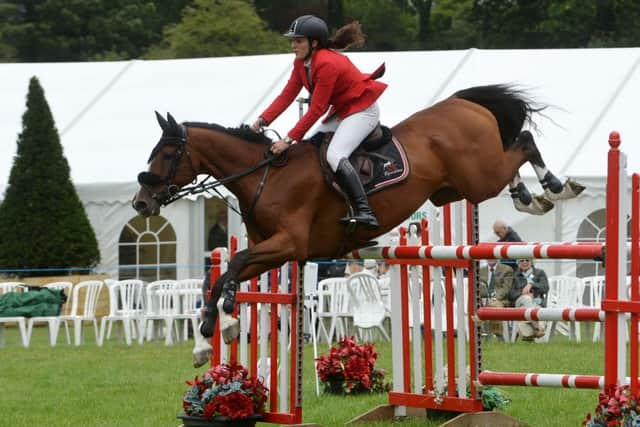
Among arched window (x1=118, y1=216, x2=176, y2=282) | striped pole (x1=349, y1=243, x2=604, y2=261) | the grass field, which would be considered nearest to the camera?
striped pole (x1=349, y1=243, x2=604, y2=261)

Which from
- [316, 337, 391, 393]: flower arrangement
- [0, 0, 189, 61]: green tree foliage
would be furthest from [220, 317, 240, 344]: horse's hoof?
[0, 0, 189, 61]: green tree foliage

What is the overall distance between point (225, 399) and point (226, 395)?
1.0 inches

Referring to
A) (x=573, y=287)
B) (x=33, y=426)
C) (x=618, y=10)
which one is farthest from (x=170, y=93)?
(x=618, y=10)

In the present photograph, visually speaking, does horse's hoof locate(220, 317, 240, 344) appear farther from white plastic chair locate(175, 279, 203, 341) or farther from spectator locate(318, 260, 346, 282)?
spectator locate(318, 260, 346, 282)

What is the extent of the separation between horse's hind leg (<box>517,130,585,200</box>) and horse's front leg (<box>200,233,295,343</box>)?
5.51ft

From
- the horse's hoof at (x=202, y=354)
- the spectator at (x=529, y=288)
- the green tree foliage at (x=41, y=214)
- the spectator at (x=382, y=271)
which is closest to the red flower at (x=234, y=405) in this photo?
the horse's hoof at (x=202, y=354)

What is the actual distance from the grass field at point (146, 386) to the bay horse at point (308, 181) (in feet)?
4.19

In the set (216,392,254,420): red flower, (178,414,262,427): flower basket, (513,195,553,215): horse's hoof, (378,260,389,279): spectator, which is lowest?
(178,414,262,427): flower basket

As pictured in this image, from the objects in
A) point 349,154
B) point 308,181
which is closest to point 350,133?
point 349,154

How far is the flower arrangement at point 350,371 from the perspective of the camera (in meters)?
9.82

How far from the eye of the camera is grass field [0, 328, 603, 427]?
339 inches

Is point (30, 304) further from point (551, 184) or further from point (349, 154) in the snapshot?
point (551, 184)

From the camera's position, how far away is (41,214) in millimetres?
19328

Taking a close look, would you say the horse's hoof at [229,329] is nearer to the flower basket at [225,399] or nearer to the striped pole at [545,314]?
the flower basket at [225,399]
